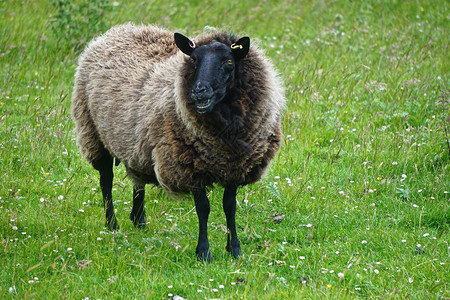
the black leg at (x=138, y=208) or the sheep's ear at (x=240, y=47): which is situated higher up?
the sheep's ear at (x=240, y=47)

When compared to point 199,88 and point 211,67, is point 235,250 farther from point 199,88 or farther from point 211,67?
point 211,67

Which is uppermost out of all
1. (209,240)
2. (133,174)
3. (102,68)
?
(102,68)

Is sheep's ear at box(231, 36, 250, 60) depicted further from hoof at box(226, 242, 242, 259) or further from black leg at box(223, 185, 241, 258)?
hoof at box(226, 242, 242, 259)

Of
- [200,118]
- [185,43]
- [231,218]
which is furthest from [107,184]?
[185,43]

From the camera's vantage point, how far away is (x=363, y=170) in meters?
6.39

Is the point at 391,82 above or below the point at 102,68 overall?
below

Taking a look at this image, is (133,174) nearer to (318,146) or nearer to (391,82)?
(318,146)

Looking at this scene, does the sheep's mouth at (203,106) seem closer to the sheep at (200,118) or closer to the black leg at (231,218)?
the sheep at (200,118)

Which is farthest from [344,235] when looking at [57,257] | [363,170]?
[57,257]

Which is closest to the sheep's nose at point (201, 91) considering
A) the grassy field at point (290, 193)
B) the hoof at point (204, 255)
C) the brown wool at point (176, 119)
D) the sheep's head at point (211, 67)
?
the sheep's head at point (211, 67)

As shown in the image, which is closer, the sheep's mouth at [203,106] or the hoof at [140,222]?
the sheep's mouth at [203,106]

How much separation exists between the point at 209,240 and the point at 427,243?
6.62 feet

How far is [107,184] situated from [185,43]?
2.00 m

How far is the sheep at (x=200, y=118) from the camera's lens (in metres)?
4.79
